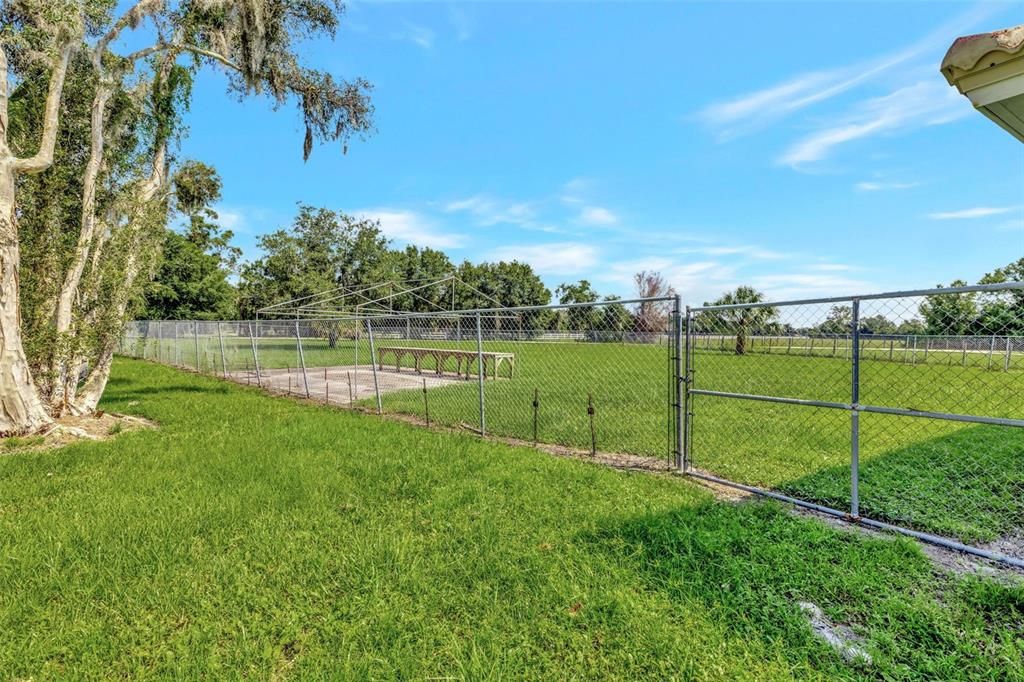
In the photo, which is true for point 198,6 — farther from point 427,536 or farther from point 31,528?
point 427,536

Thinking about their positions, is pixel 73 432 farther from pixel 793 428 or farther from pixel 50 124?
pixel 793 428

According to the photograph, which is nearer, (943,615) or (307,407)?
(943,615)

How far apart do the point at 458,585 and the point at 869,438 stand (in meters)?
5.87

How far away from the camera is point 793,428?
265 inches

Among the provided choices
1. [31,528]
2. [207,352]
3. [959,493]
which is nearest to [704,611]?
[959,493]

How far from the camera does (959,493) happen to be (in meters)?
4.04

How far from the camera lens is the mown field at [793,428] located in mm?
3951

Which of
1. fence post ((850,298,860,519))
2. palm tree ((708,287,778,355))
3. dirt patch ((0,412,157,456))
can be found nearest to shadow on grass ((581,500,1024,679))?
fence post ((850,298,860,519))

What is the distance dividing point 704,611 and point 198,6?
1237cm

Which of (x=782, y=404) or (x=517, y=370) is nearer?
(x=782, y=404)

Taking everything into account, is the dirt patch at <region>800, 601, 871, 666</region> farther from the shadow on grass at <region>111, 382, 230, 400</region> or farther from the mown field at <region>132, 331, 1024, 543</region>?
the shadow on grass at <region>111, 382, 230, 400</region>

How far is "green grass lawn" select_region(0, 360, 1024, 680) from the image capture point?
6.97 feet

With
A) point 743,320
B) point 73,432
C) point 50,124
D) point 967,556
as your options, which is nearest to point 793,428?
point 743,320

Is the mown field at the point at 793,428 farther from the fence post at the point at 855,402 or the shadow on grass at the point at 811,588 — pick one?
the shadow on grass at the point at 811,588
